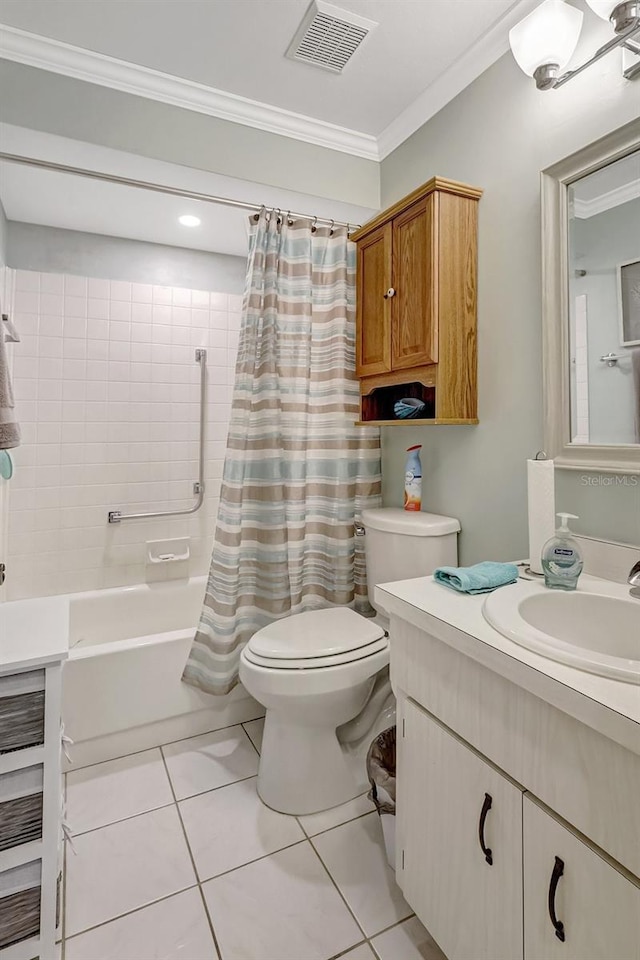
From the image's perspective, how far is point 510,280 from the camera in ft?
5.23

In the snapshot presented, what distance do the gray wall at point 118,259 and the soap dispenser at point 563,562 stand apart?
7.55 feet

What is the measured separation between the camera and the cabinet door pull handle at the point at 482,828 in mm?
925

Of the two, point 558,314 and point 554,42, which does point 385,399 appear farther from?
point 554,42

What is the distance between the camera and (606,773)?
28.0 inches

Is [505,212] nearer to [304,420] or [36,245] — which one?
[304,420]

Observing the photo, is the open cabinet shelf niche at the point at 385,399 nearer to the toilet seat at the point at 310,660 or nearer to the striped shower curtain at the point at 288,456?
the striped shower curtain at the point at 288,456

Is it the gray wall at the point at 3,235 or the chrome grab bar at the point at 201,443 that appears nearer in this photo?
the gray wall at the point at 3,235

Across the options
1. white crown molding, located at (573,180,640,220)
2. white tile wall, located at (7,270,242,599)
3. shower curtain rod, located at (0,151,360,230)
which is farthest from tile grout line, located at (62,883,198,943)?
shower curtain rod, located at (0,151,360,230)

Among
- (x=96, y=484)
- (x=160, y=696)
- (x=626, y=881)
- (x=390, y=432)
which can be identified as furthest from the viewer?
(x=96, y=484)

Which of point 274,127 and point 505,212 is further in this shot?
point 274,127

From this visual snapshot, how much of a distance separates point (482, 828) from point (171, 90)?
2.36 metres

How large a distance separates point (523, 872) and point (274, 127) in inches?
94.1

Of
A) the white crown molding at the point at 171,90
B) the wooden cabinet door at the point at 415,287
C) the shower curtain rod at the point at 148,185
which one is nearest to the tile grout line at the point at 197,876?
the wooden cabinet door at the point at 415,287

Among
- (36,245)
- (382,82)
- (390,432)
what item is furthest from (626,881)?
(36,245)
